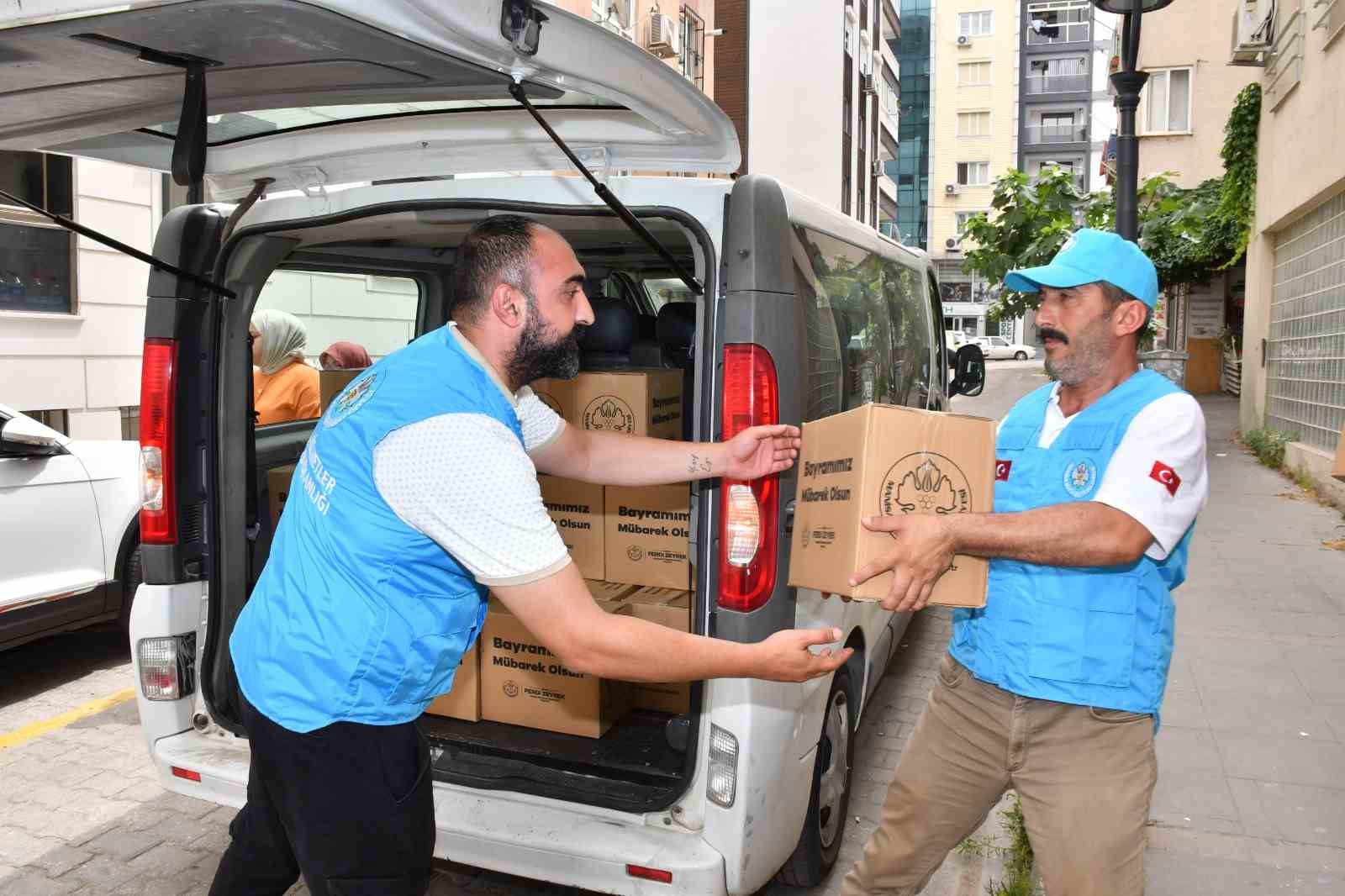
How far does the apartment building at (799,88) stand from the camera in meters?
41.5

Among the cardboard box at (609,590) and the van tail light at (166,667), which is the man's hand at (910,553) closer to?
the cardboard box at (609,590)

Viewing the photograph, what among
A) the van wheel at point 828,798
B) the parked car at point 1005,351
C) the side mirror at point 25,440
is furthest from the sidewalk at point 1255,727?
the parked car at point 1005,351

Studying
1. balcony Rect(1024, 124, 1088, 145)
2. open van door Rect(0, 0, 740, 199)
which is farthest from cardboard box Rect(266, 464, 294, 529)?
balcony Rect(1024, 124, 1088, 145)

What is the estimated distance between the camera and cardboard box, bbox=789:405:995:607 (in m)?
2.30

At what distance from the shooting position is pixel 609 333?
4.23 m

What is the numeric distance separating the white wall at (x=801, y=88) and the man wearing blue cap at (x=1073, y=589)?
135ft

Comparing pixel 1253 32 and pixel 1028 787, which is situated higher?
pixel 1253 32

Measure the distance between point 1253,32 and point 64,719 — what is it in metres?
13.9

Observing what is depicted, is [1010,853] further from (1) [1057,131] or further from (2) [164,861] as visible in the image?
(1) [1057,131]

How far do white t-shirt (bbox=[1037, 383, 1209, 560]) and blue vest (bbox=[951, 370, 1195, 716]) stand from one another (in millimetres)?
40

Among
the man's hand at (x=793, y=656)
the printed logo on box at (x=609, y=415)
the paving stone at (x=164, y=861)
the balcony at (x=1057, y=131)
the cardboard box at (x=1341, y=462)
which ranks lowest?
the paving stone at (x=164, y=861)

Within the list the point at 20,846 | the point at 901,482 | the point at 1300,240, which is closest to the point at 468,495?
the point at 901,482

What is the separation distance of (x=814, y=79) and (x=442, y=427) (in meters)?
43.2

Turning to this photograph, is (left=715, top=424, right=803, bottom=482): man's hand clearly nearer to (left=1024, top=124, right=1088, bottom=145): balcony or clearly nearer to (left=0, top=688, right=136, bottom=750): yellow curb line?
(left=0, top=688, right=136, bottom=750): yellow curb line
